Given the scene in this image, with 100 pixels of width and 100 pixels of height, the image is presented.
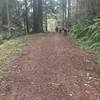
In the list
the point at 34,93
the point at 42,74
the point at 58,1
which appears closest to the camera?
the point at 34,93

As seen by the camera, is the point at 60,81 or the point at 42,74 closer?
the point at 60,81

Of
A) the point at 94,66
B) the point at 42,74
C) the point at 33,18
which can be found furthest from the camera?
the point at 33,18

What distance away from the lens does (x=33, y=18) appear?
28422mm

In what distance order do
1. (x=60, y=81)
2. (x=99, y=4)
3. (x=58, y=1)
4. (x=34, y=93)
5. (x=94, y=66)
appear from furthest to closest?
(x=58, y=1) → (x=99, y=4) → (x=94, y=66) → (x=60, y=81) → (x=34, y=93)

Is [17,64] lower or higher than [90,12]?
lower

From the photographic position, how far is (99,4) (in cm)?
2009

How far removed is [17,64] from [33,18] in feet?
68.9

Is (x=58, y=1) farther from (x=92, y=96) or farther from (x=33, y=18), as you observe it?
(x=92, y=96)

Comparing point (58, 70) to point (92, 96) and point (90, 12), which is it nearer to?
point (92, 96)

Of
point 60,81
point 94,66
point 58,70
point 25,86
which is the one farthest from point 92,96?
point 94,66

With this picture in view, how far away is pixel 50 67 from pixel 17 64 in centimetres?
126

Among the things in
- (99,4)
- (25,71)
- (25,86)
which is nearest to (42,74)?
(25,71)

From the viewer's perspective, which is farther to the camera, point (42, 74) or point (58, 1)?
point (58, 1)

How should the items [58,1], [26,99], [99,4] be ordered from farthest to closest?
[58,1]
[99,4]
[26,99]
